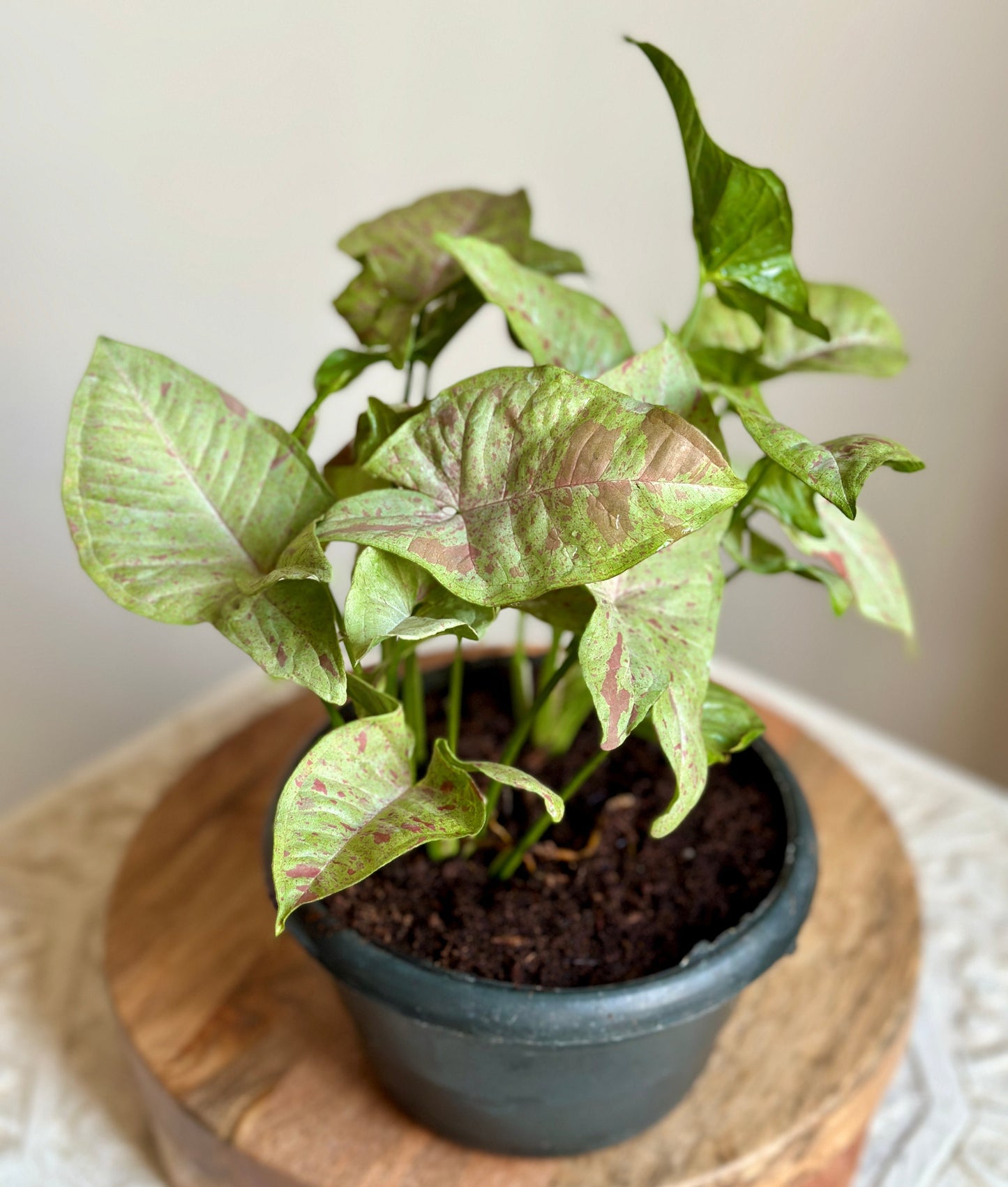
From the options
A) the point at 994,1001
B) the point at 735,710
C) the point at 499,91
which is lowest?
the point at 994,1001

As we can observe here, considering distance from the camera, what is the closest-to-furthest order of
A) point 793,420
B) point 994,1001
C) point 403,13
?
1. point 994,1001
2. point 403,13
3. point 793,420

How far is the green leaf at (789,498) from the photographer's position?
1.62ft

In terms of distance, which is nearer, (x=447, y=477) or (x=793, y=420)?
(x=447, y=477)

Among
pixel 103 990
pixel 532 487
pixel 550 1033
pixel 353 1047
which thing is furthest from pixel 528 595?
pixel 103 990

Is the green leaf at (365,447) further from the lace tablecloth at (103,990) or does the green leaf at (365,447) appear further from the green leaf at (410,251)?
the lace tablecloth at (103,990)

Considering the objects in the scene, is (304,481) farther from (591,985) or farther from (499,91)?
(499,91)

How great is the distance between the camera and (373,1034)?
567 millimetres

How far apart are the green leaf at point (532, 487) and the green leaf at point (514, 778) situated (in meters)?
0.07

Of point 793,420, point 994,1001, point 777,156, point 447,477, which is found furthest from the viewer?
point 793,420

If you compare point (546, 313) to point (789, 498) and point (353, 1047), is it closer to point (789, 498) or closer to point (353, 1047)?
point (789, 498)

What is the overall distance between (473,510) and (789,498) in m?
0.18

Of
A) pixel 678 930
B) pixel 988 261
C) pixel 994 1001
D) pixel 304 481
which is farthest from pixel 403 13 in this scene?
pixel 994 1001

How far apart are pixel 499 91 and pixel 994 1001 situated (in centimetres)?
103

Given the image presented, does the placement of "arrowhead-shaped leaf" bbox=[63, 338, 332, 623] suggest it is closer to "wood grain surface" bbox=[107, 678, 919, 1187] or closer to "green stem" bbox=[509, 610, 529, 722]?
"green stem" bbox=[509, 610, 529, 722]
